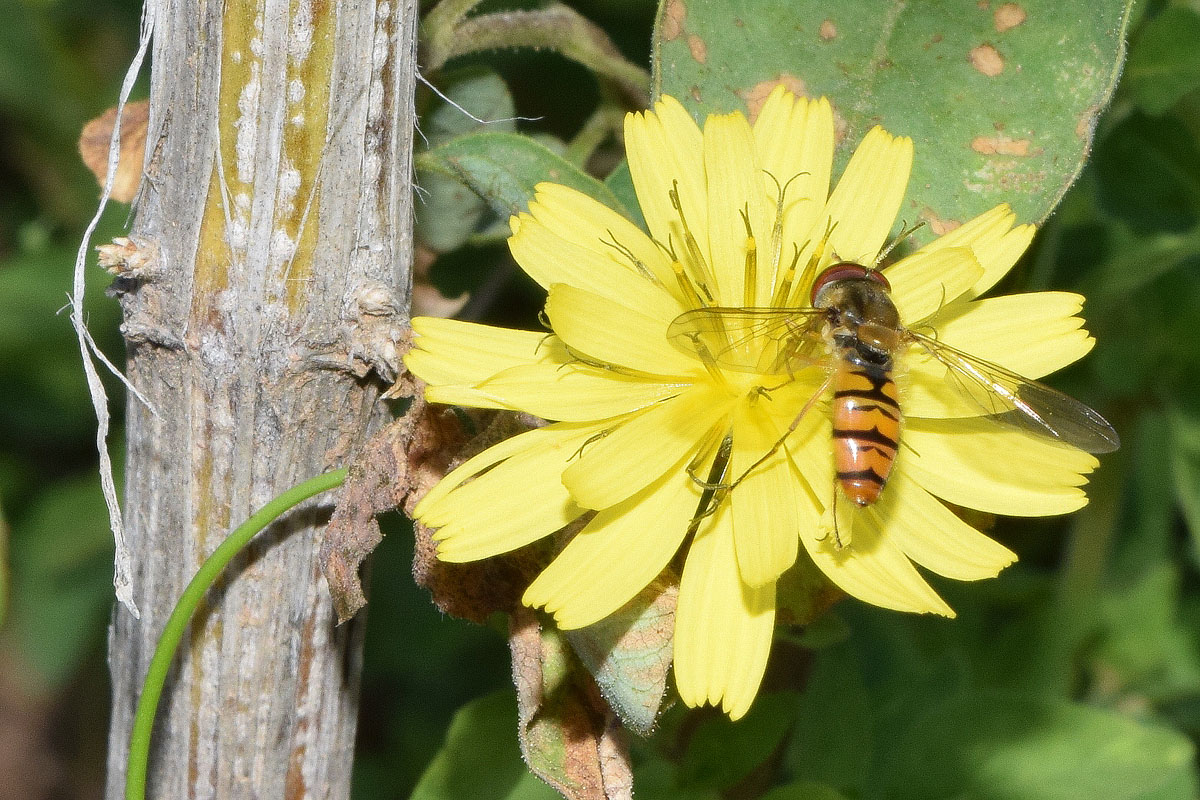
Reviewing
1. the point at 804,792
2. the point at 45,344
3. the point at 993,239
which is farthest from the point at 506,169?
the point at 45,344

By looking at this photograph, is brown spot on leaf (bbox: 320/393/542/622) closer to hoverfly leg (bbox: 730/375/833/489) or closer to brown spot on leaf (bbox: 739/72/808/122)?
hoverfly leg (bbox: 730/375/833/489)

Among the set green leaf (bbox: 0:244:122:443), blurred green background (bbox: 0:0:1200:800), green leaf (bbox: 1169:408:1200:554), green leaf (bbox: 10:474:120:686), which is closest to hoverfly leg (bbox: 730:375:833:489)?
blurred green background (bbox: 0:0:1200:800)

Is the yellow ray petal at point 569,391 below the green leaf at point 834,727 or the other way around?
the other way around

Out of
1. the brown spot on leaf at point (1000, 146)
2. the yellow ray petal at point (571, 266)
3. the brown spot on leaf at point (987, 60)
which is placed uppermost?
the brown spot on leaf at point (987, 60)

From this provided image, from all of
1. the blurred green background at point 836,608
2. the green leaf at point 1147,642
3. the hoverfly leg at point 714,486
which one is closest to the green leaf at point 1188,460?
the blurred green background at point 836,608

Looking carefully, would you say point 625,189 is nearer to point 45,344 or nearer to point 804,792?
point 804,792

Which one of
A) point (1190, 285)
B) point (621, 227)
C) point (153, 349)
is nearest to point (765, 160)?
point (621, 227)

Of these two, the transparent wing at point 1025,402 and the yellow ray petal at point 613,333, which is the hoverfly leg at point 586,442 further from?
the transparent wing at point 1025,402

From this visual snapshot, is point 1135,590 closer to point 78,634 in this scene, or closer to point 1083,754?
point 1083,754
